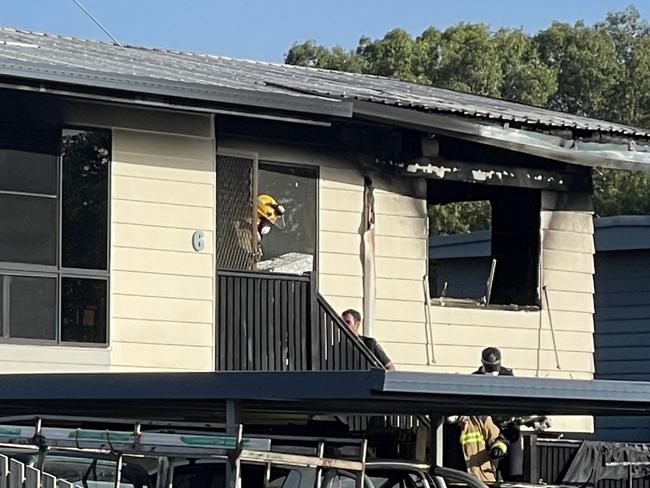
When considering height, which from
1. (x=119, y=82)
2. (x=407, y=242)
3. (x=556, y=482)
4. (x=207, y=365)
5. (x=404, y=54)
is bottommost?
(x=556, y=482)

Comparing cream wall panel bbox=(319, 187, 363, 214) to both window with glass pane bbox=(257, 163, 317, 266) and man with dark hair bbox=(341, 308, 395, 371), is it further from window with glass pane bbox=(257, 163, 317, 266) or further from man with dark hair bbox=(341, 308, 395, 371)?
man with dark hair bbox=(341, 308, 395, 371)

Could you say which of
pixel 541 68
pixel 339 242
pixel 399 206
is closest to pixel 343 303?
pixel 339 242

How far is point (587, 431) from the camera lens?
1870 centimetres

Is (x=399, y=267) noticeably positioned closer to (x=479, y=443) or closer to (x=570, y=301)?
(x=570, y=301)

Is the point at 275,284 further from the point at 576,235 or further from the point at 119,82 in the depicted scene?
the point at 576,235

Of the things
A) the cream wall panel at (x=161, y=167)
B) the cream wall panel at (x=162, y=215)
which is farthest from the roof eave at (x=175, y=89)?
the cream wall panel at (x=162, y=215)

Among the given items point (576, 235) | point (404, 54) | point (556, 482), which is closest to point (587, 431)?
point (576, 235)

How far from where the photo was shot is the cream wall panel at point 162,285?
49.8ft

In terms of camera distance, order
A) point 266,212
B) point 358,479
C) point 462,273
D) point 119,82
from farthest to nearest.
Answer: point 462,273 < point 266,212 < point 119,82 < point 358,479

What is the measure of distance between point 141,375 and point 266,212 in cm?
574

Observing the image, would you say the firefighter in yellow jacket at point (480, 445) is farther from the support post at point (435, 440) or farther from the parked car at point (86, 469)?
the parked car at point (86, 469)

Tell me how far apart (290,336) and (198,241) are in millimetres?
1313

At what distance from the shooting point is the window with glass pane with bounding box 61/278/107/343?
14922 mm

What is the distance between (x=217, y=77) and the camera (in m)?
16.6
